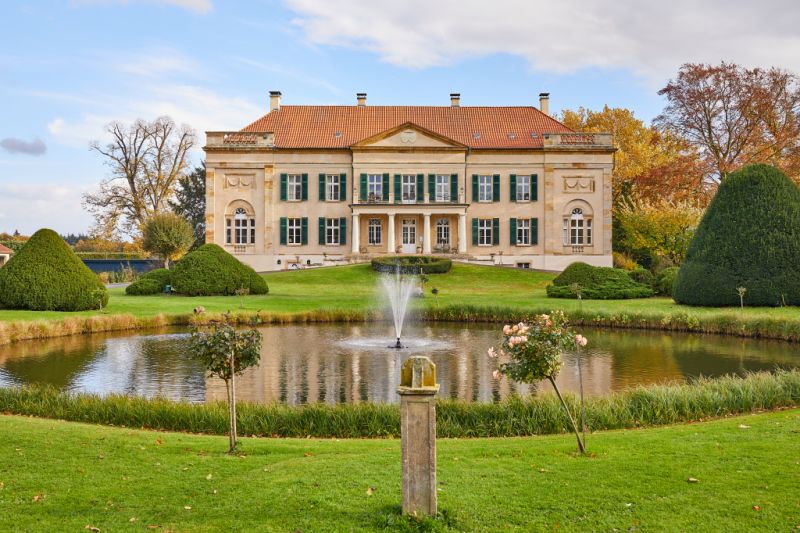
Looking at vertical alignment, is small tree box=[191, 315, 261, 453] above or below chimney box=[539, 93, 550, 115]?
below

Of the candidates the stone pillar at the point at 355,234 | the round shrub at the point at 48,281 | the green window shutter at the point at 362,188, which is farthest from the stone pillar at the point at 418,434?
the green window shutter at the point at 362,188

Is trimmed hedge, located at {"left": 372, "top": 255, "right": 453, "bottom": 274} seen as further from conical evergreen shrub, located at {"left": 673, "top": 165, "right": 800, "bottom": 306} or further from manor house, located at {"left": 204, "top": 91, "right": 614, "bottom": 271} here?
conical evergreen shrub, located at {"left": 673, "top": 165, "right": 800, "bottom": 306}

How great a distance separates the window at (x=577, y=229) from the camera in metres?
40.3

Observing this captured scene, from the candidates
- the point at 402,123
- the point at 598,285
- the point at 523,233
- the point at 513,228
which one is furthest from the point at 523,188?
the point at 598,285

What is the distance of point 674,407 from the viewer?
8.74 metres

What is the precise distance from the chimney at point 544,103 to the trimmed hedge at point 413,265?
1506 cm

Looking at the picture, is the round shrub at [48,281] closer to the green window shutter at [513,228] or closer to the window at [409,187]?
the window at [409,187]

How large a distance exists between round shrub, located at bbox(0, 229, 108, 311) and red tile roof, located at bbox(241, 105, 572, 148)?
20.5 m

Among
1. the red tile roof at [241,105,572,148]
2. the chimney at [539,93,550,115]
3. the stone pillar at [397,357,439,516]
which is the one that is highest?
the chimney at [539,93,550,115]

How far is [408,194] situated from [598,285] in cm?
1624

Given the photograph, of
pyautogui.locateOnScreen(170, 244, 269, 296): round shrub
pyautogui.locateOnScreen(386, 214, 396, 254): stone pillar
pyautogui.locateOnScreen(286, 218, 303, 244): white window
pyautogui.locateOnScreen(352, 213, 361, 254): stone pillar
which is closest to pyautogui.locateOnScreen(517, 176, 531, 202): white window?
pyautogui.locateOnScreen(386, 214, 396, 254): stone pillar

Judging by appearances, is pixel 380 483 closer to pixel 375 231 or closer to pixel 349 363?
pixel 349 363

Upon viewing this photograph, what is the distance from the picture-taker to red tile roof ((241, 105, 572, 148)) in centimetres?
4091

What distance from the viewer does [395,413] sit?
27.5 ft
